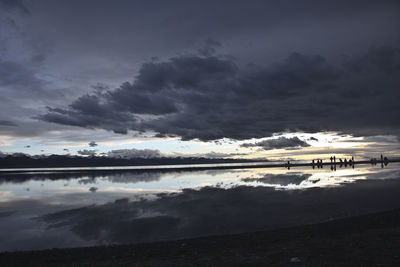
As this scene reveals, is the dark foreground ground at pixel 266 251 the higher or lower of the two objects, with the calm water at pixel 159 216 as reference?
higher

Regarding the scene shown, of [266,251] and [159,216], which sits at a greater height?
[266,251]

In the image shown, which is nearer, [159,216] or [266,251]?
[266,251]

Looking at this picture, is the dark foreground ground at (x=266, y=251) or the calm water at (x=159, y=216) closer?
the dark foreground ground at (x=266, y=251)

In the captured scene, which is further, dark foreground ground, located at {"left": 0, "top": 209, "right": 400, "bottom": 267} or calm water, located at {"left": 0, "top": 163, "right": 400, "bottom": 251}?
calm water, located at {"left": 0, "top": 163, "right": 400, "bottom": 251}

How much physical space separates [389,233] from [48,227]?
24.4m

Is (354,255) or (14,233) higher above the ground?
(354,255)

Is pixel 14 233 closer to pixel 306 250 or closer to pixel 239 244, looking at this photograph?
pixel 239 244

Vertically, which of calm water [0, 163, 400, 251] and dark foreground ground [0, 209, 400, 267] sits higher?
dark foreground ground [0, 209, 400, 267]

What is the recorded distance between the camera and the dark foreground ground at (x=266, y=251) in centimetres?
1088

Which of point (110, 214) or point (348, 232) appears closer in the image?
point (348, 232)

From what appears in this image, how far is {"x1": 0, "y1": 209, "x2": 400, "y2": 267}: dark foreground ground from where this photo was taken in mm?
10875

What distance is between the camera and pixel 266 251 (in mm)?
12656

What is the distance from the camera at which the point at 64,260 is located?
14.3 m

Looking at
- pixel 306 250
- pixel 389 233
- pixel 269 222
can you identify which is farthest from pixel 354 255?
pixel 269 222
